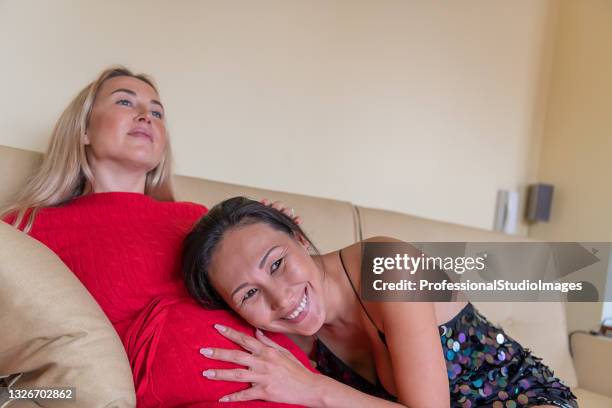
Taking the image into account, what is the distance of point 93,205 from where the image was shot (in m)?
1.60

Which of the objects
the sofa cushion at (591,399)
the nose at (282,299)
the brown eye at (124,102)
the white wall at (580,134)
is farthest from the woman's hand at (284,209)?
the white wall at (580,134)

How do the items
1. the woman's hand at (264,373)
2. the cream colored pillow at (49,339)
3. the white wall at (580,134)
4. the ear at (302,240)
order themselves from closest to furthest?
the cream colored pillow at (49,339) < the woman's hand at (264,373) < the ear at (302,240) < the white wall at (580,134)

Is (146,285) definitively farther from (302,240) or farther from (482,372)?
(482,372)

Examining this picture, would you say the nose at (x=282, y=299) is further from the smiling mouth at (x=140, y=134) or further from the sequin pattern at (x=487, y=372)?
the smiling mouth at (x=140, y=134)

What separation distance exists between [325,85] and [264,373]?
1.75m

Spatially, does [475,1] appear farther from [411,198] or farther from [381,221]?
[381,221]

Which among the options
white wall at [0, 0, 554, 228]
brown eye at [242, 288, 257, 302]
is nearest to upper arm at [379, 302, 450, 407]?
brown eye at [242, 288, 257, 302]

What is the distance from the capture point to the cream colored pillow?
1047 millimetres

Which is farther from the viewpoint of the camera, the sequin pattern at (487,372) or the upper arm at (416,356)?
the sequin pattern at (487,372)

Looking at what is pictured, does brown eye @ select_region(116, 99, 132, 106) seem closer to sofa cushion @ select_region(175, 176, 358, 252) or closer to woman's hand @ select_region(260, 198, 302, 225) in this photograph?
sofa cushion @ select_region(175, 176, 358, 252)

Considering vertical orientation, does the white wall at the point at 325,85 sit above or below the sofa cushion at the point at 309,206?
above

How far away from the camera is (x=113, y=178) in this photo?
5.69 feet

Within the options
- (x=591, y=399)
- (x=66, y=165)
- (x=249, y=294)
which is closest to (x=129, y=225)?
(x=66, y=165)

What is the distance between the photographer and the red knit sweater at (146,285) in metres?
1.19
